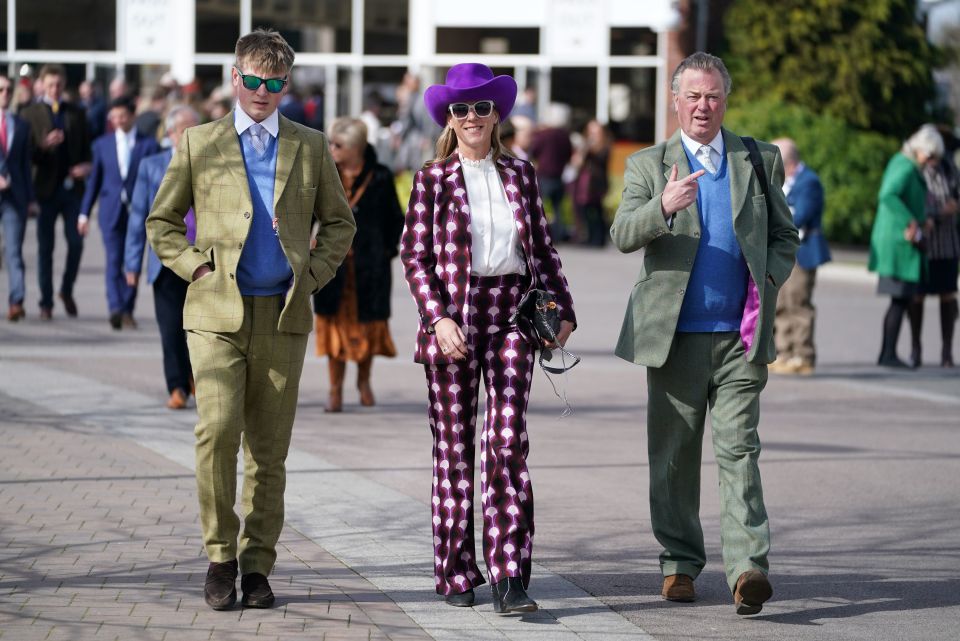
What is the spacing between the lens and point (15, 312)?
14594mm

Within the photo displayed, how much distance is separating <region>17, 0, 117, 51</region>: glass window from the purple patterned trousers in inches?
1202

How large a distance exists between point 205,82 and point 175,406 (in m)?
25.9

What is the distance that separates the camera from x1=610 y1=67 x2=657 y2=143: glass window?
34.5m

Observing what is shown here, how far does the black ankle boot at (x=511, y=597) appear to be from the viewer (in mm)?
5703

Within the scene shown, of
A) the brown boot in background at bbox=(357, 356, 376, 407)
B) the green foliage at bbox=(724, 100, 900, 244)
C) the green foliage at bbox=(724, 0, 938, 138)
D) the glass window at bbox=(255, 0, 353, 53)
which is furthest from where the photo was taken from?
the glass window at bbox=(255, 0, 353, 53)

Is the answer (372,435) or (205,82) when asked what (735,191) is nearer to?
(372,435)

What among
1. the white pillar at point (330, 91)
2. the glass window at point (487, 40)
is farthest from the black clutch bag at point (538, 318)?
the white pillar at point (330, 91)

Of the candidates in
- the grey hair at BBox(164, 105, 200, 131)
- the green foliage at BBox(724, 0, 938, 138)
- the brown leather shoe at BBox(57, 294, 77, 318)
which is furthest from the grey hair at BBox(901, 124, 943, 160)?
the green foliage at BBox(724, 0, 938, 138)

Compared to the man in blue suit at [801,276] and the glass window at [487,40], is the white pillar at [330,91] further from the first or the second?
the man in blue suit at [801,276]

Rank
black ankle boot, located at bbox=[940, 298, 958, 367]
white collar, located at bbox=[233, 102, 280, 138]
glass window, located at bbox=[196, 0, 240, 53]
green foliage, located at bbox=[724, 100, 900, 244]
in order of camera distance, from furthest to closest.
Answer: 1. glass window, located at bbox=[196, 0, 240, 53]
2. green foliage, located at bbox=[724, 100, 900, 244]
3. black ankle boot, located at bbox=[940, 298, 958, 367]
4. white collar, located at bbox=[233, 102, 280, 138]

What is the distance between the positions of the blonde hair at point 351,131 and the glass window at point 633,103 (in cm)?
2429

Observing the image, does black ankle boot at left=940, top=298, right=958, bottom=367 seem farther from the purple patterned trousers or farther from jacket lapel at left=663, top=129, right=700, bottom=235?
the purple patterned trousers

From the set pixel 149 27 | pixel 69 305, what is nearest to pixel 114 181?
pixel 69 305

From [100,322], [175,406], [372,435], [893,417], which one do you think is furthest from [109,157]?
[893,417]
